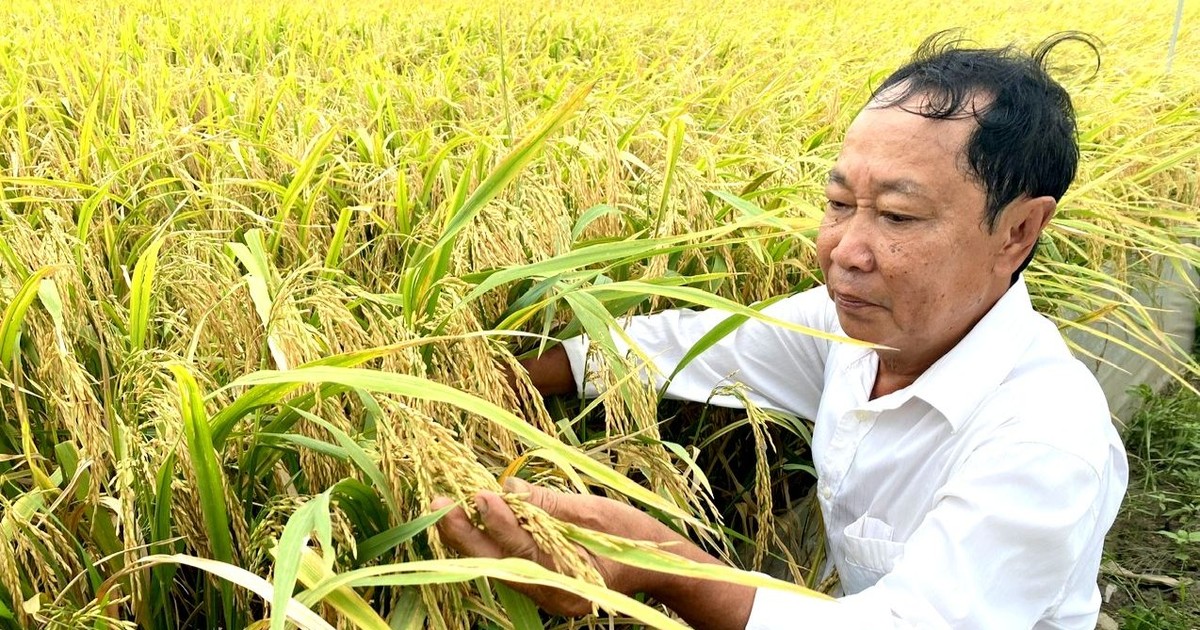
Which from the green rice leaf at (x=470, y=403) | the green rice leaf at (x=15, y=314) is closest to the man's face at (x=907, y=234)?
the green rice leaf at (x=470, y=403)

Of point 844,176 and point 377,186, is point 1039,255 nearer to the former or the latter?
point 844,176

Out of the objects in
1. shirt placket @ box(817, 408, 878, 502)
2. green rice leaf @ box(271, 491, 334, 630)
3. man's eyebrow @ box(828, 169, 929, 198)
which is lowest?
shirt placket @ box(817, 408, 878, 502)

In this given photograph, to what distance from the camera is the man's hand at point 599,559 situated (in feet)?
3.15

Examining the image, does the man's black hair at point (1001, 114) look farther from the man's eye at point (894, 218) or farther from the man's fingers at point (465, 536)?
the man's fingers at point (465, 536)

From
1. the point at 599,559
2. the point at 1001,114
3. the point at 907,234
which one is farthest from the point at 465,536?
the point at 1001,114

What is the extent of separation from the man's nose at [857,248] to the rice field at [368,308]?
0.41 feet

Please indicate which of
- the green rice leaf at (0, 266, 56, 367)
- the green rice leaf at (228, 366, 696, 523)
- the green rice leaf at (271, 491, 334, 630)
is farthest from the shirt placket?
the green rice leaf at (0, 266, 56, 367)

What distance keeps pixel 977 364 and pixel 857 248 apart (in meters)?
0.23

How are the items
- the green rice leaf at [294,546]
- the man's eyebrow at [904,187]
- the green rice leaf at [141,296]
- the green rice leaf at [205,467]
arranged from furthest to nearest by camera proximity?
1. the man's eyebrow at [904,187]
2. the green rice leaf at [141,296]
3. the green rice leaf at [205,467]
4. the green rice leaf at [294,546]

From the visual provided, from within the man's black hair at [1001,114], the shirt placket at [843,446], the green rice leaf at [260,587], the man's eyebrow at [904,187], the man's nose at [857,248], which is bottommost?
the shirt placket at [843,446]

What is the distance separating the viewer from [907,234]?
4.20 feet

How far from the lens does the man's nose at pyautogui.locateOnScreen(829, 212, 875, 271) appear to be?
1300mm

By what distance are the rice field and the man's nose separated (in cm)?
12

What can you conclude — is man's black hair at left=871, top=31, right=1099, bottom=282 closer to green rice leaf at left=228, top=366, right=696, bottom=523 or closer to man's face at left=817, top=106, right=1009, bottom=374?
man's face at left=817, top=106, right=1009, bottom=374
